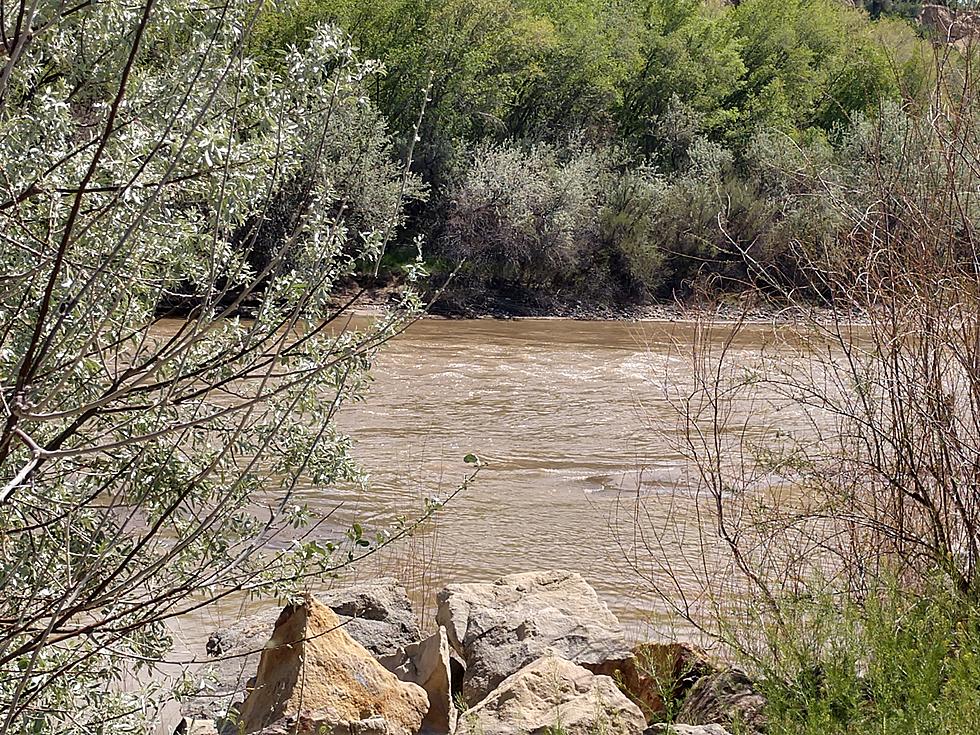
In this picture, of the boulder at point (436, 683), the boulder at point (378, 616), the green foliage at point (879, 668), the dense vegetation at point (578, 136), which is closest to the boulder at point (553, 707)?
the boulder at point (436, 683)

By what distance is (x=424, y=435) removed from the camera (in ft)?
42.1

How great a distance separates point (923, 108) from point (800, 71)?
4012cm

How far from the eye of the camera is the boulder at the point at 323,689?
3.81 metres

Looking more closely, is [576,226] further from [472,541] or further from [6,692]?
[6,692]

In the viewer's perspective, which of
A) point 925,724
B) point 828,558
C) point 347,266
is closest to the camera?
point 925,724

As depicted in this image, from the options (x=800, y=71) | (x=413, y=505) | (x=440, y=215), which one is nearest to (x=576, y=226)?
(x=440, y=215)

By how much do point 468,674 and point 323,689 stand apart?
1.25 metres

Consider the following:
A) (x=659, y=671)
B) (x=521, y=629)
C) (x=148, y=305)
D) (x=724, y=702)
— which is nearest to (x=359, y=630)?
(x=521, y=629)

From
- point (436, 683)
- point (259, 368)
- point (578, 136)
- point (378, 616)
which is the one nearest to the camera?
point (259, 368)

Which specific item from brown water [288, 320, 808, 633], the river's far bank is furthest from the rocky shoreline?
the river's far bank

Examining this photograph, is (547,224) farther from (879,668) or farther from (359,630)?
(879,668)

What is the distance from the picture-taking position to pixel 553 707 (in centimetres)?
388

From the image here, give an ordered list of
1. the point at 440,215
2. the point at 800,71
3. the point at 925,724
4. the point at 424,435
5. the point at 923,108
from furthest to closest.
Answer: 1. the point at 800,71
2. the point at 440,215
3. the point at 424,435
4. the point at 923,108
5. the point at 925,724

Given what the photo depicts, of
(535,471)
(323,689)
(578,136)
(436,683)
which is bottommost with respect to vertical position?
(535,471)
